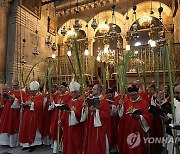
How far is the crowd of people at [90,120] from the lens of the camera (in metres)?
3.92

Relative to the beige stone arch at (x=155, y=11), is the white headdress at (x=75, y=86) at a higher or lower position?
lower

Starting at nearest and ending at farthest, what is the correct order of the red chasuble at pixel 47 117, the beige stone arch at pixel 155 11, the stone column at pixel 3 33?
the red chasuble at pixel 47 117 → the stone column at pixel 3 33 → the beige stone arch at pixel 155 11

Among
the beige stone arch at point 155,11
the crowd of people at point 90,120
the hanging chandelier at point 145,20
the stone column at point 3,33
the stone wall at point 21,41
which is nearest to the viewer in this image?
the crowd of people at point 90,120

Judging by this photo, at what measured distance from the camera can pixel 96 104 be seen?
373cm

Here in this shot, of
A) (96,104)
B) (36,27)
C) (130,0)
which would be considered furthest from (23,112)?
(130,0)

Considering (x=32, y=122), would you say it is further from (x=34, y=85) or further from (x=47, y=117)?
(x=34, y=85)

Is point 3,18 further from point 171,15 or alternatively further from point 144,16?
point 171,15

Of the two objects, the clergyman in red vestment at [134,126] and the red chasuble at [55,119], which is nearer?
the clergyman in red vestment at [134,126]

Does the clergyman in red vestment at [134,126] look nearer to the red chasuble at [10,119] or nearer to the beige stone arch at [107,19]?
the red chasuble at [10,119]

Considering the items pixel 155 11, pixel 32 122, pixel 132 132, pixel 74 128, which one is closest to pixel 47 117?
pixel 32 122

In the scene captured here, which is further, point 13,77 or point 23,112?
point 13,77

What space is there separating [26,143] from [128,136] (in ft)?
8.88

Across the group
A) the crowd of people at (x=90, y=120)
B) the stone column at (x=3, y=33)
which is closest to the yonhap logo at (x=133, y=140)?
the crowd of people at (x=90, y=120)

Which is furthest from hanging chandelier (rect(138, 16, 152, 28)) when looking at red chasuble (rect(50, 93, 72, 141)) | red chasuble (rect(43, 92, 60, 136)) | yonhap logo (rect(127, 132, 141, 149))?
yonhap logo (rect(127, 132, 141, 149))
